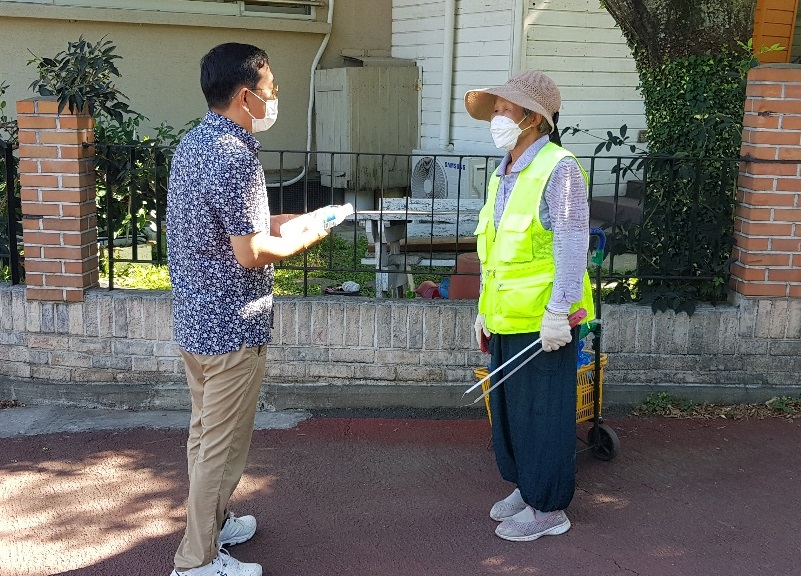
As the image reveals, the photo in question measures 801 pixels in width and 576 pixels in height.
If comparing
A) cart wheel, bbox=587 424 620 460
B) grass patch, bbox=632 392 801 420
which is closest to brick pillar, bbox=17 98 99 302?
cart wheel, bbox=587 424 620 460

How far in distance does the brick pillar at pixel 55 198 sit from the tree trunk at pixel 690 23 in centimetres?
327

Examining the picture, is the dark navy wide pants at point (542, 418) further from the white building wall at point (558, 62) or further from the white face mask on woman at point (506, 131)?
the white building wall at point (558, 62)

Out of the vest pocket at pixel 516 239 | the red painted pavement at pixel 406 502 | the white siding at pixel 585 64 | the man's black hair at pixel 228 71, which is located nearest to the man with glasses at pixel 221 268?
the man's black hair at pixel 228 71

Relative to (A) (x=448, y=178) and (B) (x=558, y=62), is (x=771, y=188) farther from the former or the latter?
(A) (x=448, y=178)

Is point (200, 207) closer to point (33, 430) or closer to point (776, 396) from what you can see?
point (33, 430)

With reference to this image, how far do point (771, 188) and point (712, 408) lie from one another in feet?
4.10

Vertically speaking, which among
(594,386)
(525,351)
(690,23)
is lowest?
(594,386)

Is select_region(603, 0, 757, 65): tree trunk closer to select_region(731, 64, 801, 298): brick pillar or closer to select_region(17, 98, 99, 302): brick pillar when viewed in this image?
select_region(731, 64, 801, 298): brick pillar

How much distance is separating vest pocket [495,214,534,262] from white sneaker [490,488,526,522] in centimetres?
104

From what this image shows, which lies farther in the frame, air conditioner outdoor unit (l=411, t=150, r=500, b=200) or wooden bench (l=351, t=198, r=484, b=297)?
air conditioner outdoor unit (l=411, t=150, r=500, b=200)

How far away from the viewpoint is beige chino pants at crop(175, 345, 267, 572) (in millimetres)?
3092

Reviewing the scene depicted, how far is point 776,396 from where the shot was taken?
196 inches

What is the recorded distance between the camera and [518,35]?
27.9 feet

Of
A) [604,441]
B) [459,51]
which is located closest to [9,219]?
[604,441]
